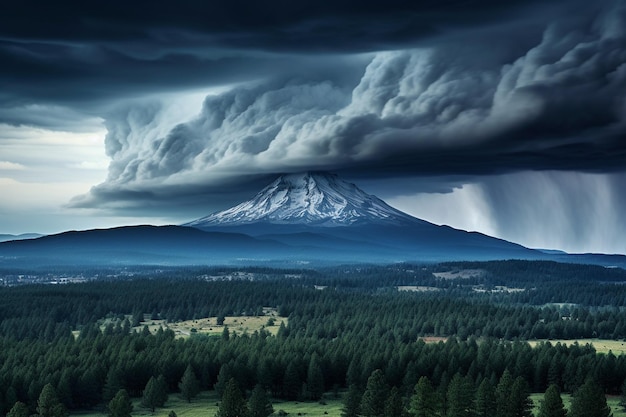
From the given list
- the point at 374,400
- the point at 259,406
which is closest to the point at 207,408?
the point at 259,406

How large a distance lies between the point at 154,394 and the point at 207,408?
9663 millimetres

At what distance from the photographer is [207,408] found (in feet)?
496

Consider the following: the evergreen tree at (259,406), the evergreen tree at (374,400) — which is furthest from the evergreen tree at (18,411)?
the evergreen tree at (374,400)

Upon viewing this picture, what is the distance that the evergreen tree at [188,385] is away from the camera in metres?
159

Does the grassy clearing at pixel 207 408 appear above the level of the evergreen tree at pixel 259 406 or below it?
below

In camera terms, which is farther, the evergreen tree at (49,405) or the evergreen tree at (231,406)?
the evergreen tree at (49,405)

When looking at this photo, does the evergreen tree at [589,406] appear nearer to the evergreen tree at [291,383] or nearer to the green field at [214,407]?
the green field at [214,407]

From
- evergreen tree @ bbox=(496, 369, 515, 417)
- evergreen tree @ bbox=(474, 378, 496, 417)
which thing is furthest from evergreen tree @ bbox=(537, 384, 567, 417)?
evergreen tree @ bbox=(474, 378, 496, 417)

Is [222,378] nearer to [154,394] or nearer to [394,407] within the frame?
[154,394]

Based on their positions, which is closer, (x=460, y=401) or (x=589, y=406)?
(x=589, y=406)

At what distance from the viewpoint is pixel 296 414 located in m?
145

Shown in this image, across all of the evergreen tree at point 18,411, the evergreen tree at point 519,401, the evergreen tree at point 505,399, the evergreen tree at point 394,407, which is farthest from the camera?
the evergreen tree at point 505,399

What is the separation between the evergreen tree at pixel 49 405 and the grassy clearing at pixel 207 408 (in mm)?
11124

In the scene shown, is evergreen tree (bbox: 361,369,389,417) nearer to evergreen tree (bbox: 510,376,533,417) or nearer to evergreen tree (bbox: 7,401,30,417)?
evergreen tree (bbox: 510,376,533,417)
